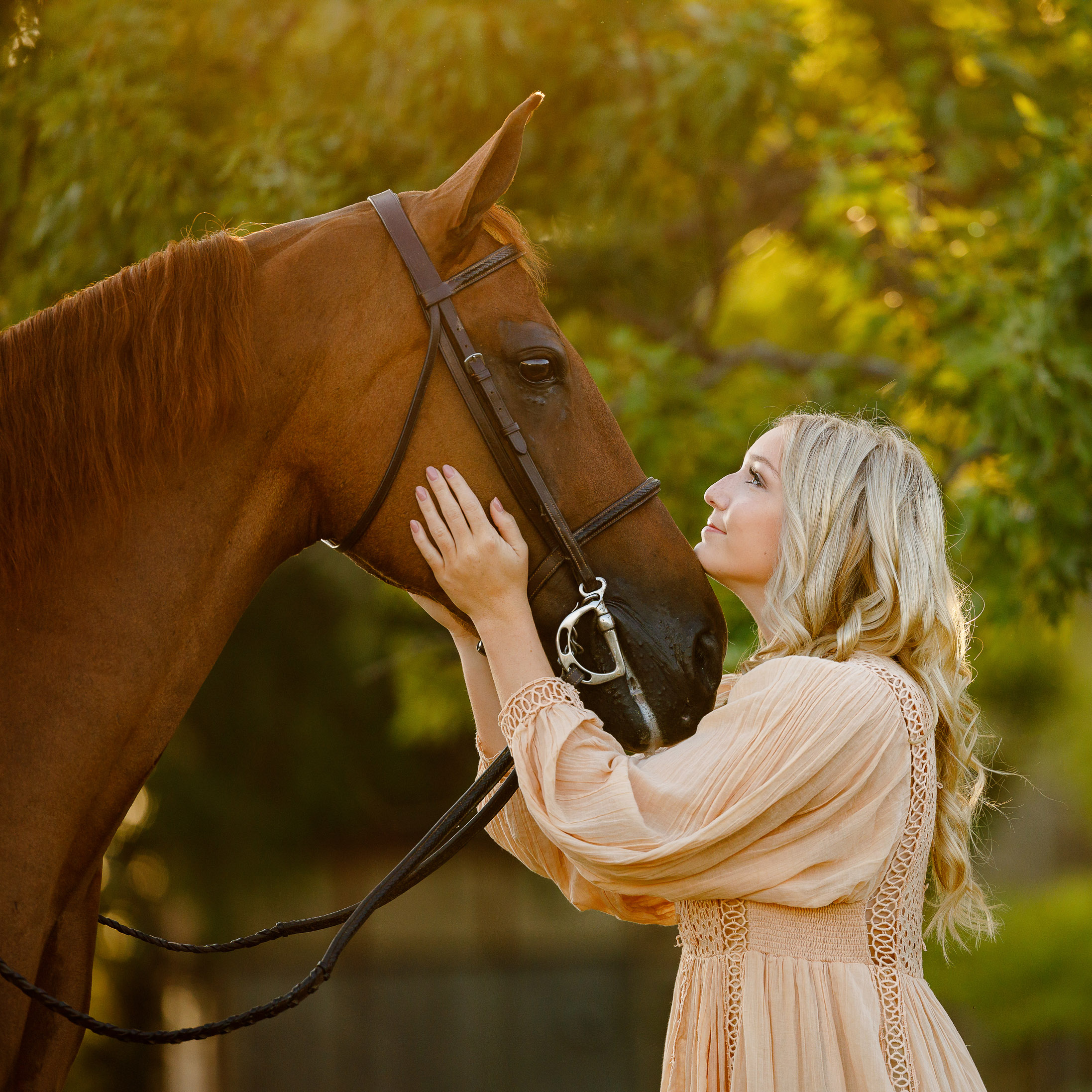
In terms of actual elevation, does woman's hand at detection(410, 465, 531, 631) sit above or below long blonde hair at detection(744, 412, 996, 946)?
above

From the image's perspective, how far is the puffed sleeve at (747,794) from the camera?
1.57m

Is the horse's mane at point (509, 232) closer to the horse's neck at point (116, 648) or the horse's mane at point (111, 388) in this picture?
the horse's mane at point (111, 388)

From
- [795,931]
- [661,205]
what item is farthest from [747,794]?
[661,205]

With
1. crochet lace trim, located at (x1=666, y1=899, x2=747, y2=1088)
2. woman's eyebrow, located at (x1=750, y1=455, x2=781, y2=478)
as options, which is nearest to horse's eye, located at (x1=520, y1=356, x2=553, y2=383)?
woman's eyebrow, located at (x1=750, y1=455, x2=781, y2=478)

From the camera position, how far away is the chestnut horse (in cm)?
154

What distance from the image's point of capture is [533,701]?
166cm

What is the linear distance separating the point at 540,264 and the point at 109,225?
2.32 metres

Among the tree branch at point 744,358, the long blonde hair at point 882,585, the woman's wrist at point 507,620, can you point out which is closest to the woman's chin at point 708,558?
the long blonde hair at point 882,585

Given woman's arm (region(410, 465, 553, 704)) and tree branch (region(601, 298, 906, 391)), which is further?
tree branch (region(601, 298, 906, 391))

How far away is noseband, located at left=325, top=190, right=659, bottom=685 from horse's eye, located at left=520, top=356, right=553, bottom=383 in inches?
2.4

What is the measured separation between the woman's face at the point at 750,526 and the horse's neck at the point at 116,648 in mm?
846

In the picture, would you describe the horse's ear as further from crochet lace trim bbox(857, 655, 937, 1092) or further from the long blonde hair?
crochet lace trim bbox(857, 655, 937, 1092)

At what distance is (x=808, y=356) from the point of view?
16.5ft

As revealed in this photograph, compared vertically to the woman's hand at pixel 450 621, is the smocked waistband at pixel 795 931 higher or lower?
lower
